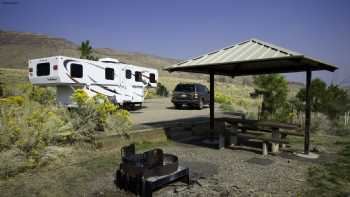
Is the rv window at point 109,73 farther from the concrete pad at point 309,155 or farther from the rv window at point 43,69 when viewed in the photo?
the concrete pad at point 309,155

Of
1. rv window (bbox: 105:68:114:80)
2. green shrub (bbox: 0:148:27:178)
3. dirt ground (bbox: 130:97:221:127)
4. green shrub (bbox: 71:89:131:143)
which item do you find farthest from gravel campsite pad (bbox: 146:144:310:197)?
rv window (bbox: 105:68:114:80)

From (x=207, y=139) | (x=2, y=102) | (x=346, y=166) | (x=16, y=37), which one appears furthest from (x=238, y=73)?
(x=16, y=37)

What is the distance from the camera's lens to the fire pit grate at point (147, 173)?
4.13 m

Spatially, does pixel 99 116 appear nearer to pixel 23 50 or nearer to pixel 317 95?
pixel 317 95

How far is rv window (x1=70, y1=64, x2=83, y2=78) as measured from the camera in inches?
461

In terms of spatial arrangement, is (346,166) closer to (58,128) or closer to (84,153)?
(84,153)

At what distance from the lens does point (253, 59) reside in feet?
20.8

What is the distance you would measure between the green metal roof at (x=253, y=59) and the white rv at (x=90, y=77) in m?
5.57

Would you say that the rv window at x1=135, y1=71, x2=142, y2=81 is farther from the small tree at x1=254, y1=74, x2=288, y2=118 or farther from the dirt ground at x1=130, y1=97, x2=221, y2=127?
the small tree at x1=254, y1=74, x2=288, y2=118

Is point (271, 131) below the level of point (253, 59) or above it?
below

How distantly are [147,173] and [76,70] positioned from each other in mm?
8869

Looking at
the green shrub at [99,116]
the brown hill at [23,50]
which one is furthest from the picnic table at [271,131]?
the brown hill at [23,50]

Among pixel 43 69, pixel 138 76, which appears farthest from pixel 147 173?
pixel 138 76

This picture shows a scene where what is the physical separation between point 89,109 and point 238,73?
Result: 524 cm
